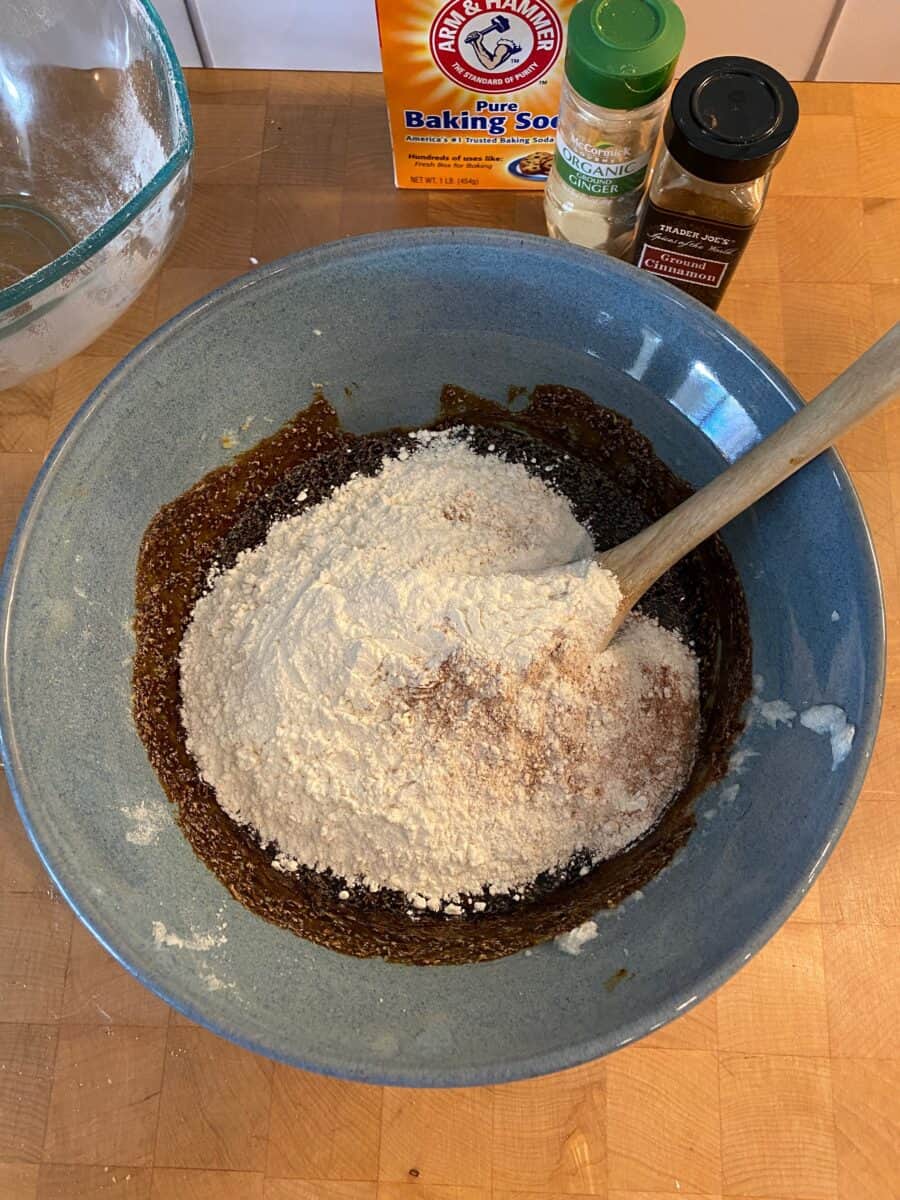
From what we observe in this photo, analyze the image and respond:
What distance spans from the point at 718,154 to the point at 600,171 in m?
0.12

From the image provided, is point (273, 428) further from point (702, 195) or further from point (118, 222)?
point (702, 195)

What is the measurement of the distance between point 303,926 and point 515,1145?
24 cm

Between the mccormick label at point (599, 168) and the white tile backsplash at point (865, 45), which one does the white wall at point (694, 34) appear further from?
the mccormick label at point (599, 168)

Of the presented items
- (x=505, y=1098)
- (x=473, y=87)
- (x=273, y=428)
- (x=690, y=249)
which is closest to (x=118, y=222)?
(x=273, y=428)

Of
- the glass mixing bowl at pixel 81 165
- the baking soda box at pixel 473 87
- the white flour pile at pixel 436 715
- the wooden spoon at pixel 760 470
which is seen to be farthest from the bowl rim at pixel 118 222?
the wooden spoon at pixel 760 470

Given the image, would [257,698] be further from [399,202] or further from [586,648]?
[399,202]

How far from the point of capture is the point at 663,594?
827mm

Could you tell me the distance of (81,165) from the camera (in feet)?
3.01

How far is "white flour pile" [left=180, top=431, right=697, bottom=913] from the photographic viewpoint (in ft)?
2.37

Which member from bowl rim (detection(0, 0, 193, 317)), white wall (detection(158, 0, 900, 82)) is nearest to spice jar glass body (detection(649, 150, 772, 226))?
white wall (detection(158, 0, 900, 82))

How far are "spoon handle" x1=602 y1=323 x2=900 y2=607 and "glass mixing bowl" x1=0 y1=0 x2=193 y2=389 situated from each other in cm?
42

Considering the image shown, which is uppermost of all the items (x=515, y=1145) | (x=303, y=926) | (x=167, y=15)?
(x=167, y=15)

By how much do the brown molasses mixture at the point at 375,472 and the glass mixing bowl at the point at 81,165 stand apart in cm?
16

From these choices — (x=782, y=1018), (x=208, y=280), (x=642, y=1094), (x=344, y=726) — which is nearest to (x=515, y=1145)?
(x=642, y=1094)
